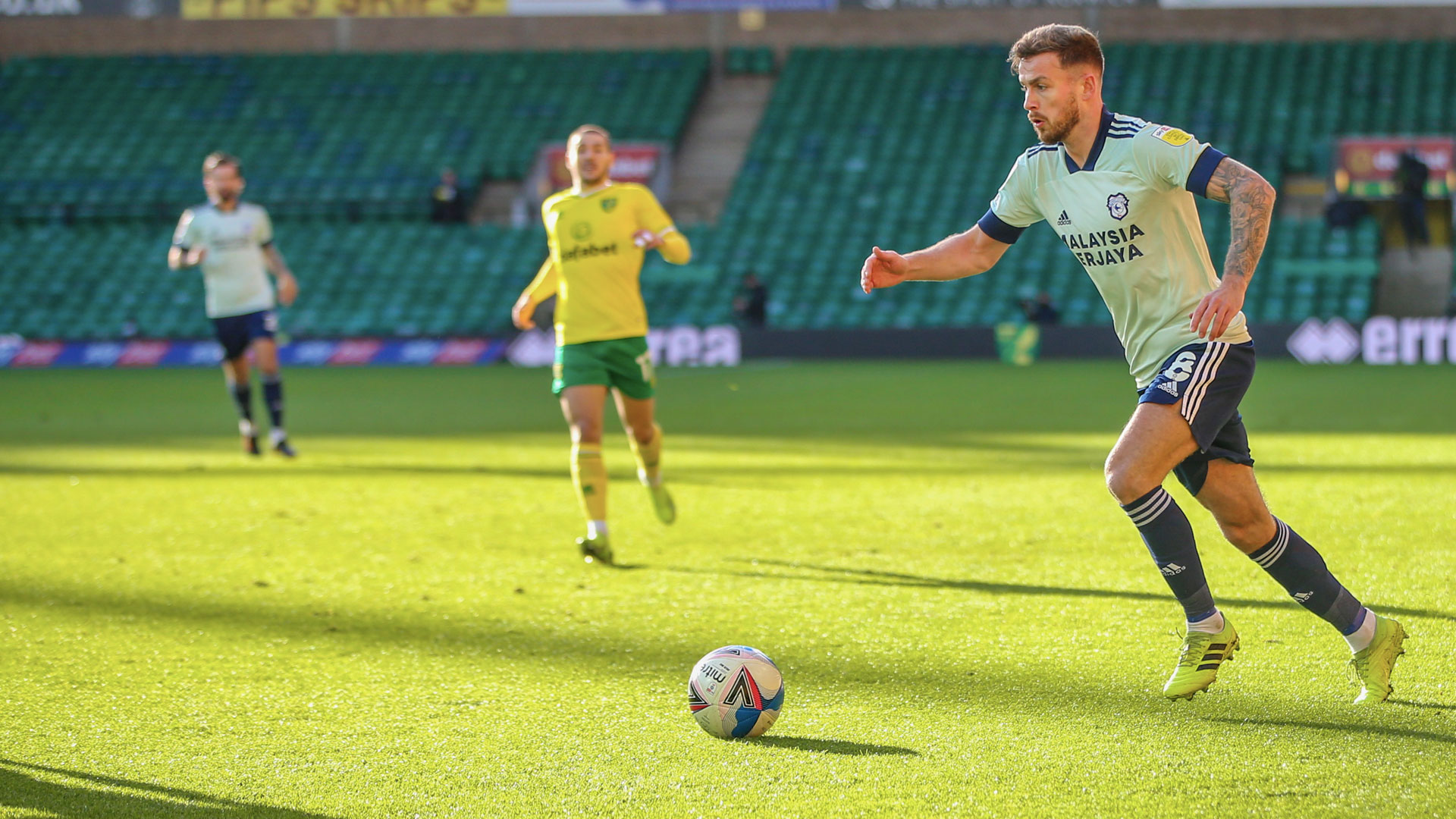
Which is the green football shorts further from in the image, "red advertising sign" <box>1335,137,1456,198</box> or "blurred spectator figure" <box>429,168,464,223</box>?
"blurred spectator figure" <box>429,168,464,223</box>

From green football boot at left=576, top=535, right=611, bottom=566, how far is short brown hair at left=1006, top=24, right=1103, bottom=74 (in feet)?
11.2

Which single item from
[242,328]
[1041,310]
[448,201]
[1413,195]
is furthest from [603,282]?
[448,201]

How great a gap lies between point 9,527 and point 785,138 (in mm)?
24079

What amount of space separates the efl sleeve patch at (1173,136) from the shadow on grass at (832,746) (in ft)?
6.08

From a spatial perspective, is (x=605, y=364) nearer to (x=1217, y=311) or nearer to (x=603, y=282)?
(x=603, y=282)

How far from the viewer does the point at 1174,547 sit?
443 cm

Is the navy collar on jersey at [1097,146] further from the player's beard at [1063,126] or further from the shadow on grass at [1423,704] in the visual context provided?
the shadow on grass at [1423,704]

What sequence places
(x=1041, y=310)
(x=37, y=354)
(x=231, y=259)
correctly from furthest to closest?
(x=37, y=354)
(x=1041, y=310)
(x=231, y=259)

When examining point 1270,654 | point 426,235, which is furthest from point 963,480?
point 426,235

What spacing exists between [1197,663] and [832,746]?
112 cm

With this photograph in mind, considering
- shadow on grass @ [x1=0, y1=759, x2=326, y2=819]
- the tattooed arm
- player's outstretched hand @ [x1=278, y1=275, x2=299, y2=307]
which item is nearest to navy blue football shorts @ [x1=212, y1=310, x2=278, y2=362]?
player's outstretched hand @ [x1=278, y1=275, x2=299, y2=307]

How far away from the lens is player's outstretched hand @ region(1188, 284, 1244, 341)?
4074 mm

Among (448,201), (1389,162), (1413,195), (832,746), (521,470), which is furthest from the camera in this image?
(448,201)

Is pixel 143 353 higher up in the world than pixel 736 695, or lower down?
lower down
